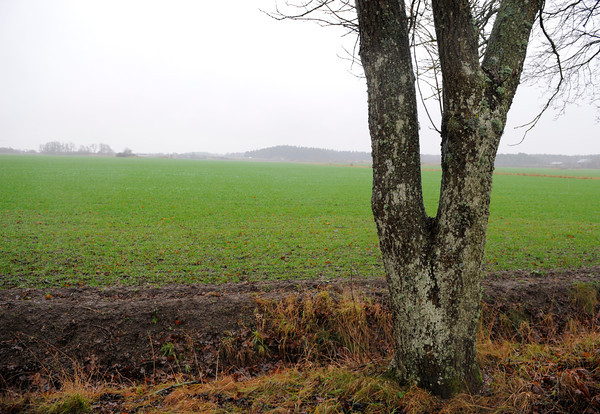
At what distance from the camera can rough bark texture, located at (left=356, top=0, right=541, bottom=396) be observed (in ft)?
10.8

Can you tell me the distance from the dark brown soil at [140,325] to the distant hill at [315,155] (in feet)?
484

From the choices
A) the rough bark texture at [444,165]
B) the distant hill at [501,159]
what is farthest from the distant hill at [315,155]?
the rough bark texture at [444,165]

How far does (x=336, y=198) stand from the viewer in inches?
1093

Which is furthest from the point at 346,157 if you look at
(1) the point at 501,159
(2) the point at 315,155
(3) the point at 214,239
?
(3) the point at 214,239

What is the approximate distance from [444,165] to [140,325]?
5.61 metres

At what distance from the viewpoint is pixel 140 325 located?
6.34 m

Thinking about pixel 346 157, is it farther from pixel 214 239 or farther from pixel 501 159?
pixel 214 239

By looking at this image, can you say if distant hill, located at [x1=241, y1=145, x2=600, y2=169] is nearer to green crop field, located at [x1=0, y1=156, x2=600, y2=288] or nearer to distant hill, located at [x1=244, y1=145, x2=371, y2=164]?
distant hill, located at [x1=244, y1=145, x2=371, y2=164]

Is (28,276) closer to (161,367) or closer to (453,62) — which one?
(161,367)

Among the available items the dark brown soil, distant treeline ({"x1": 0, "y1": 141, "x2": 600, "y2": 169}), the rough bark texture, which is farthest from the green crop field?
distant treeline ({"x1": 0, "y1": 141, "x2": 600, "y2": 169})

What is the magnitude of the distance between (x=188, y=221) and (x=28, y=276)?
863cm

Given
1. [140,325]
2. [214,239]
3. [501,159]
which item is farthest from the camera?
[501,159]

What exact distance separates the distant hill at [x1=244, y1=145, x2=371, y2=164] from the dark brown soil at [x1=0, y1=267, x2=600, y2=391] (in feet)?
484

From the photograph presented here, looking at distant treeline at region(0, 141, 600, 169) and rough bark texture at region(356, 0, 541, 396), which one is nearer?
rough bark texture at region(356, 0, 541, 396)
